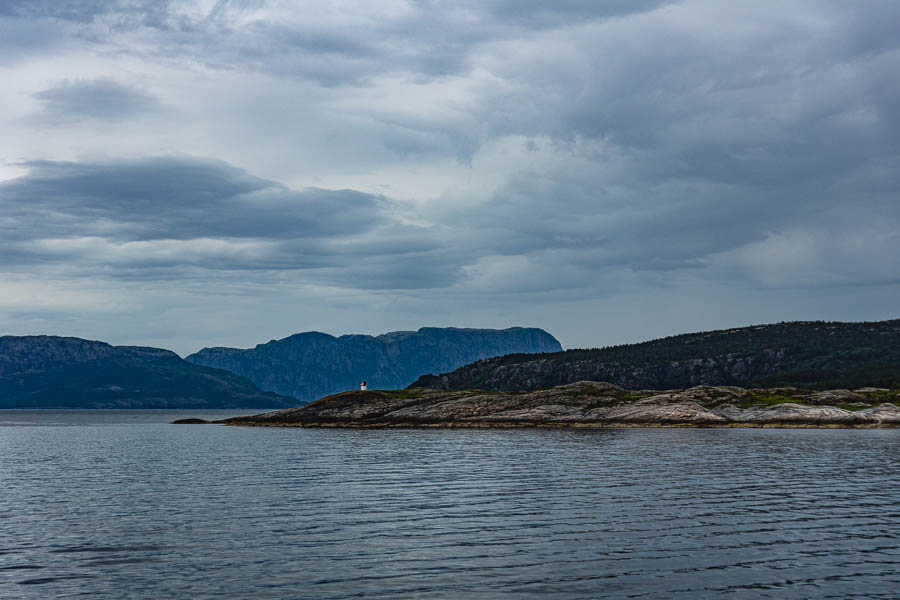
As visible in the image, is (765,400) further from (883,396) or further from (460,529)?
(460,529)

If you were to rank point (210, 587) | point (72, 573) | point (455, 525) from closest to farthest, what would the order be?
1. point (210, 587)
2. point (72, 573)
3. point (455, 525)

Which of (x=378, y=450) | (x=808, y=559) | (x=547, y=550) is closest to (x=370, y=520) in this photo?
(x=547, y=550)

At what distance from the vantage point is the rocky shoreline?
159m

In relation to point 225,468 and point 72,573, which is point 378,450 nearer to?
point 225,468

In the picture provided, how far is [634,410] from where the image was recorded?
6570 inches

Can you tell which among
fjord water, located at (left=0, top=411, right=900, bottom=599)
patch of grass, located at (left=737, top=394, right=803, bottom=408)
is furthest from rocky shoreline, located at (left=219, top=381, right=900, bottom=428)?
fjord water, located at (left=0, top=411, right=900, bottom=599)

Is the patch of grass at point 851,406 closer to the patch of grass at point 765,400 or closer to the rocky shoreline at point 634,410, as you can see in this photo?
the rocky shoreline at point 634,410

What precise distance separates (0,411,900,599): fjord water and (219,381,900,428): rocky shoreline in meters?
83.2

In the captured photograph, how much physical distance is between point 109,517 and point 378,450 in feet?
193

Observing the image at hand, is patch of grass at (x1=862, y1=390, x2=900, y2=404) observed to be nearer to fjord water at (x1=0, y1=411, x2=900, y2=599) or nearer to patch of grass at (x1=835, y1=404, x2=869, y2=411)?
patch of grass at (x1=835, y1=404, x2=869, y2=411)

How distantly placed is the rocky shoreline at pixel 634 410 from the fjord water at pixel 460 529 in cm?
8321

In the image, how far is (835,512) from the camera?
4503 cm

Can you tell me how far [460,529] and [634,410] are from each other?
134 metres

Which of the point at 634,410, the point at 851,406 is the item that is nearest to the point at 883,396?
the point at 851,406
